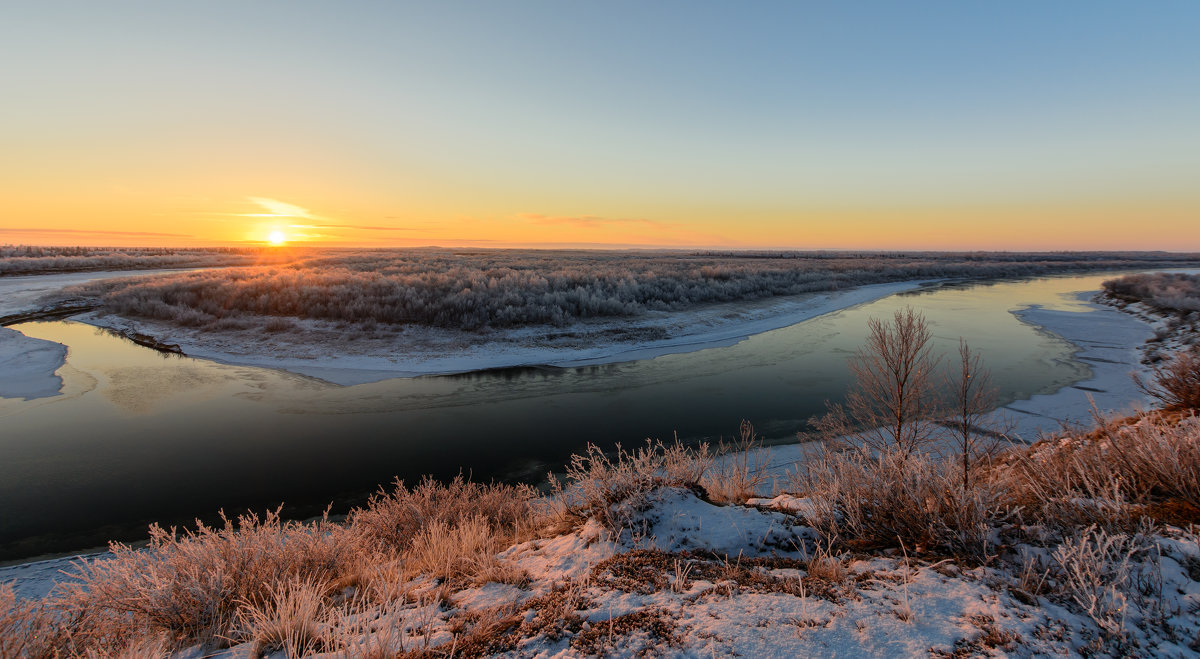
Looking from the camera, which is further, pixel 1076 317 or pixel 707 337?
pixel 1076 317

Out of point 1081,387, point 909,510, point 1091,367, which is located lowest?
point 1081,387

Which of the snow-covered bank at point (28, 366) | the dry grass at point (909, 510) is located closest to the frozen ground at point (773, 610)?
the dry grass at point (909, 510)

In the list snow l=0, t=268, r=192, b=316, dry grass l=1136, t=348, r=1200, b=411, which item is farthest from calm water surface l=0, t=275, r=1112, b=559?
snow l=0, t=268, r=192, b=316

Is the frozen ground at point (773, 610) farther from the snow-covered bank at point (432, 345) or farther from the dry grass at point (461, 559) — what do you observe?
the snow-covered bank at point (432, 345)

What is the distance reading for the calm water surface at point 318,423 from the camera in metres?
7.46

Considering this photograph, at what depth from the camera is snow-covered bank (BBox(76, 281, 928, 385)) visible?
1533 centimetres

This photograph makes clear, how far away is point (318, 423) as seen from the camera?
1059cm

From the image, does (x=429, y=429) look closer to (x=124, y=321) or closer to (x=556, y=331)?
(x=556, y=331)

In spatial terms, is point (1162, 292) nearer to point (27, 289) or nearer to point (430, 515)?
point (430, 515)

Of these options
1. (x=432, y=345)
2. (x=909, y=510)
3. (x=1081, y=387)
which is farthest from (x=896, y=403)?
(x=432, y=345)

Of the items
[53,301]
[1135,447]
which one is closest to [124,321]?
[53,301]

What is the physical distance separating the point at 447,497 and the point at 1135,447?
6.41 metres

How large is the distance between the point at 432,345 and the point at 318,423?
695 centimetres

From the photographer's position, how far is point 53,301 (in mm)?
24625
